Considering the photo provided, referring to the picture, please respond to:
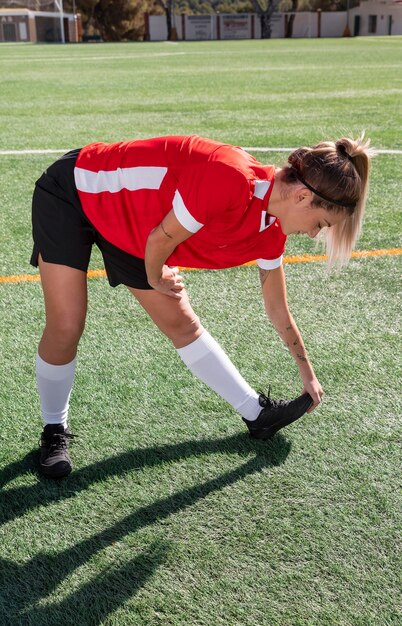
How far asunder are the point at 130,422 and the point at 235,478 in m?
0.60

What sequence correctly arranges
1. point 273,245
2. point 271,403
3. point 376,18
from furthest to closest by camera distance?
1. point 376,18
2. point 271,403
3. point 273,245

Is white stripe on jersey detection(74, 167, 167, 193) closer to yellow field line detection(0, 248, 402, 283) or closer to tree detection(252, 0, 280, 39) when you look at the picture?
yellow field line detection(0, 248, 402, 283)

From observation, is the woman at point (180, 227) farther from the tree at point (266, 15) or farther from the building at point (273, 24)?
the building at point (273, 24)

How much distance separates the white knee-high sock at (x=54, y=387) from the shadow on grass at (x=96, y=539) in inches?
7.4

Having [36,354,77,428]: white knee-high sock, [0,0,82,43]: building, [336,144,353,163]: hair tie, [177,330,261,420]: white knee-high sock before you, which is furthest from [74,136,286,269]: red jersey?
[0,0,82,43]: building

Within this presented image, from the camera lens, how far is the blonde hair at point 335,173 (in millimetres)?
2145

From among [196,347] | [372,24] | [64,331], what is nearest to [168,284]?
[196,347]

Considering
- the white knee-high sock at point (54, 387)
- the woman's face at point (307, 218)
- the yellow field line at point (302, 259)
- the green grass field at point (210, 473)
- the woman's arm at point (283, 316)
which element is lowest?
the green grass field at point (210, 473)

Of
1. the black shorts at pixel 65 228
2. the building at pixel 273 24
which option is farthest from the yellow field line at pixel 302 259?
the building at pixel 273 24

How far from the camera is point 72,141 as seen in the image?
926 cm

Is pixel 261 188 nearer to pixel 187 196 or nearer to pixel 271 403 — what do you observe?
pixel 187 196

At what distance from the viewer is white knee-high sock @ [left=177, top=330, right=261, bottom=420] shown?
2693 millimetres

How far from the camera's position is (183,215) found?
212cm

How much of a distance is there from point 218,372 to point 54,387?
0.63 meters
